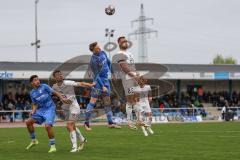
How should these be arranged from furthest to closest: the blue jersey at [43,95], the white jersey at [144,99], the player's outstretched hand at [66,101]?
the white jersey at [144,99]
the blue jersey at [43,95]
the player's outstretched hand at [66,101]

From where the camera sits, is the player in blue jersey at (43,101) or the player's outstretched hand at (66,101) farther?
the player in blue jersey at (43,101)

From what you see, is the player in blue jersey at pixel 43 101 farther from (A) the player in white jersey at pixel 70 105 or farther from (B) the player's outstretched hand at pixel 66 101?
(A) the player in white jersey at pixel 70 105

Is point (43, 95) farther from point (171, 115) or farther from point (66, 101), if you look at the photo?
point (171, 115)

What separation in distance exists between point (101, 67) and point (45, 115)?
394 cm

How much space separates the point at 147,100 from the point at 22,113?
81.8ft

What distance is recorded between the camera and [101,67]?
20.7 metres

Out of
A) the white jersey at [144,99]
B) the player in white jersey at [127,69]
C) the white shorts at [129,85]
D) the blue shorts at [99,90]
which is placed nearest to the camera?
the blue shorts at [99,90]

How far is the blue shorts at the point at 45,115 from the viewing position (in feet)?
56.5

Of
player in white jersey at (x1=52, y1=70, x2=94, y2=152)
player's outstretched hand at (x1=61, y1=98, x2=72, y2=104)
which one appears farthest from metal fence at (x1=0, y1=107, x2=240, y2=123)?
player's outstretched hand at (x1=61, y1=98, x2=72, y2=104)

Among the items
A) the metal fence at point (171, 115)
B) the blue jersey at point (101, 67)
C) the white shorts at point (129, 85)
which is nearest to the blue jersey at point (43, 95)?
the blue jersey at point (101, 67)

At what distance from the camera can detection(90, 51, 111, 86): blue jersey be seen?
20500mm

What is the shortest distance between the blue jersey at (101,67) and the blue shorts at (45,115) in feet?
11.5

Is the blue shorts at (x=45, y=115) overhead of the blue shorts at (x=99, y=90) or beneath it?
beneath

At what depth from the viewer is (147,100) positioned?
82.7 ft
